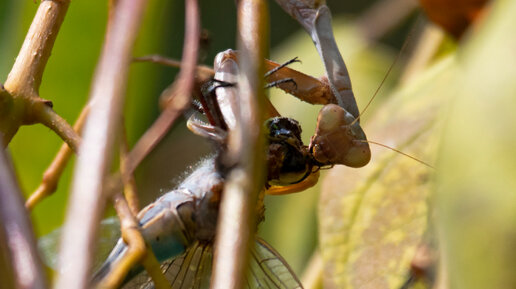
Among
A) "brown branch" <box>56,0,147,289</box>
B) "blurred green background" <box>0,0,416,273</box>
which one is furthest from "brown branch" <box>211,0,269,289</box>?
"blurred green background" <box>0,0,416,273</box>

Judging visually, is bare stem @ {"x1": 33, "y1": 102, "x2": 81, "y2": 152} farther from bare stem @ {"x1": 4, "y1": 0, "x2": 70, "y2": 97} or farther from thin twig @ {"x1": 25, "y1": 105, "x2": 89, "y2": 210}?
thin twig @ {"x1": 25, "y1": 105, "x2": 89, "y2": 210}

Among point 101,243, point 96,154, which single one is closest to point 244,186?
point 96,154

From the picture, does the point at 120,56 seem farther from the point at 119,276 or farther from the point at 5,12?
the point at 5,12

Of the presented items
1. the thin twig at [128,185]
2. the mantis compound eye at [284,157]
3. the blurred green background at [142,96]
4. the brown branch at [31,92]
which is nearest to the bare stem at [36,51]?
the brown branch at [31,92]

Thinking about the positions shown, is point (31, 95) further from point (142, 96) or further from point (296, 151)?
point (142, 96)

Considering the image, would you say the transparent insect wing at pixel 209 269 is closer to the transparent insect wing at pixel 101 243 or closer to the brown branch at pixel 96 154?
the transparent insect wing at pixel 101 243
